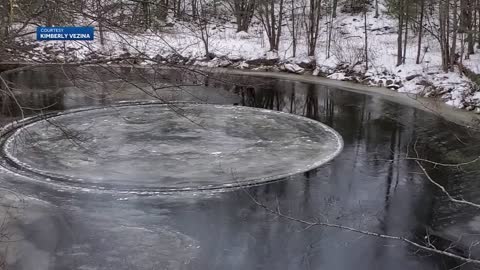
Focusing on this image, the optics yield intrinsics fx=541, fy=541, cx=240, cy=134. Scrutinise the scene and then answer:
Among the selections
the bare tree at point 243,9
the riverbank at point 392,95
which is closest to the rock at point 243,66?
the riverbank at point 392,95

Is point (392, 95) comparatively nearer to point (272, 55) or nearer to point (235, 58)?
point (272, 55)

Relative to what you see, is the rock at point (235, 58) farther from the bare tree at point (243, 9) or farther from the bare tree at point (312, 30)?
the bare tree at point (312, 30)

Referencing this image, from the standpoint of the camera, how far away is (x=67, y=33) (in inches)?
168

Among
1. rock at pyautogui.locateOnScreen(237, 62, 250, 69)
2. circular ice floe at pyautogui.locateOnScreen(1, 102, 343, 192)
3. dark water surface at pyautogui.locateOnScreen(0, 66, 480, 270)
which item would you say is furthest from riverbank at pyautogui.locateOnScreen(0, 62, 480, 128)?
dark water surface at pyautogui.locateOnScreen(0, 66, 480, 270)

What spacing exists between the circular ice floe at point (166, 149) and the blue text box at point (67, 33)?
5.80 metres

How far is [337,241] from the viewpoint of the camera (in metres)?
9.23

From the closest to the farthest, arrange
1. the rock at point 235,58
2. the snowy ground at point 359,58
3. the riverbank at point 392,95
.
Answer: the riverbank at point 392,95 → the snowy ground at point 359,58 → the rock at point 235,58

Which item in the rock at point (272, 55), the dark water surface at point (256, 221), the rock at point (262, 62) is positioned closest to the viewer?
the dark water surface at point (256, 221)

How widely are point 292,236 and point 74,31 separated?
619 centimetres

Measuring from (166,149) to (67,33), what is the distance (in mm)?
10137

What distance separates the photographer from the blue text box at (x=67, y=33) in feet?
13.3

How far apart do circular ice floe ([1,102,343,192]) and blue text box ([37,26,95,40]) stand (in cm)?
580

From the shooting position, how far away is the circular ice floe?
40.1 feet

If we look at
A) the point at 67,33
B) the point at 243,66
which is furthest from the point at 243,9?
the point at 67,33
